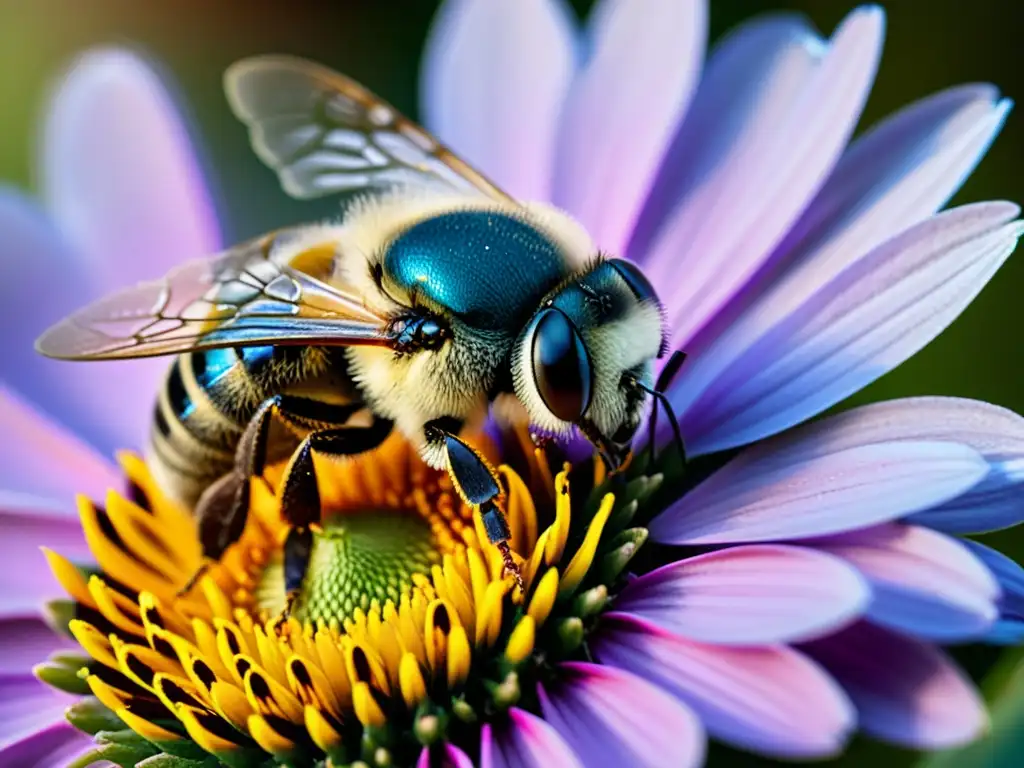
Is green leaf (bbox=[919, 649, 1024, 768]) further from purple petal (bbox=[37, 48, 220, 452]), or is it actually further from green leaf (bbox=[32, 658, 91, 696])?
purple petal (bbox=[37, 48, 220, 452])

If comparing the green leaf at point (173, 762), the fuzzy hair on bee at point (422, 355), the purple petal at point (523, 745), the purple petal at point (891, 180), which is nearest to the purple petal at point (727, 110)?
Result: the purple petal at point (891, 180)

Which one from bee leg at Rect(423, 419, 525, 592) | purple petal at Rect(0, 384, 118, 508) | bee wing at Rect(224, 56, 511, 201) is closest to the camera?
bee leg at Rect(423, 419, 525, 592)

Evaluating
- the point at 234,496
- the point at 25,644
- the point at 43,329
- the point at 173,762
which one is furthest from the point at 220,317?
the point at 43,329

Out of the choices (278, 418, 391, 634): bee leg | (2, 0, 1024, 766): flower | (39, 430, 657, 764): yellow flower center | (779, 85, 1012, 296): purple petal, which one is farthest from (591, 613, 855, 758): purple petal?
(779, 85, 1012, 296): purple petal

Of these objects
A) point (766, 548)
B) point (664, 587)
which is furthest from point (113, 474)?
point (766, 548)

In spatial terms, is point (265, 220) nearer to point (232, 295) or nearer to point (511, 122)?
point (511, 122)

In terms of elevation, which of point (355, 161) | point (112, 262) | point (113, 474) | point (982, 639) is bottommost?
point (113, 474)

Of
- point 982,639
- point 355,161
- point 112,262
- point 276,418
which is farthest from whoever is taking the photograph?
point 112,262

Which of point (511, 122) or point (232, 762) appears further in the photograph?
point (511, 122)
